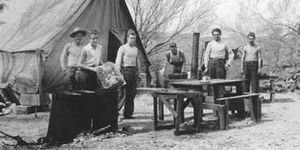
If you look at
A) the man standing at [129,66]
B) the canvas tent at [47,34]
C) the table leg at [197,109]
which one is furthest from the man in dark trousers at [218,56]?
the canvas tent at [47,34]

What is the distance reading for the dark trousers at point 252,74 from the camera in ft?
32.1

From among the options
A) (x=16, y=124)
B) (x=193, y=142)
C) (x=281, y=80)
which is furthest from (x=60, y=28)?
(x=281, y=80)

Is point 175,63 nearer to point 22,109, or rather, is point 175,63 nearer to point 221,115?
point 221,115

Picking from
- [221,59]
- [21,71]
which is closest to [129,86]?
[221,59]

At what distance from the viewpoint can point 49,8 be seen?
10.6m

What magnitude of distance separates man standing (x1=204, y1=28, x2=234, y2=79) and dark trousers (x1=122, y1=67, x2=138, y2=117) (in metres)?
1.60

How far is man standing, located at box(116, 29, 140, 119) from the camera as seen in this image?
7.90 meters

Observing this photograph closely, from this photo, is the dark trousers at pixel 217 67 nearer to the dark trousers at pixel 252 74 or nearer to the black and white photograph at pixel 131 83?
the black and white photograph at pixel 131 83

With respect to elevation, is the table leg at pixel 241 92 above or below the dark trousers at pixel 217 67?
below

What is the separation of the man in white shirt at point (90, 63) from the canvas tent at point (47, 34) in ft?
9.00

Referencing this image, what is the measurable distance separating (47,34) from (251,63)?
Answer: 4944 millimetres

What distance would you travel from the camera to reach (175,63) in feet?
30.4

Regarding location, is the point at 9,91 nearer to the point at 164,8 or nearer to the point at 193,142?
the point at 193,142

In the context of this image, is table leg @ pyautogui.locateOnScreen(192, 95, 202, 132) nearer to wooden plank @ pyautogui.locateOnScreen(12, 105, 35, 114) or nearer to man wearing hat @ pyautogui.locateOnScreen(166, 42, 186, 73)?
man wearing hat @ pyautogui.locateOnScreen(166, 42, 186, 73)
